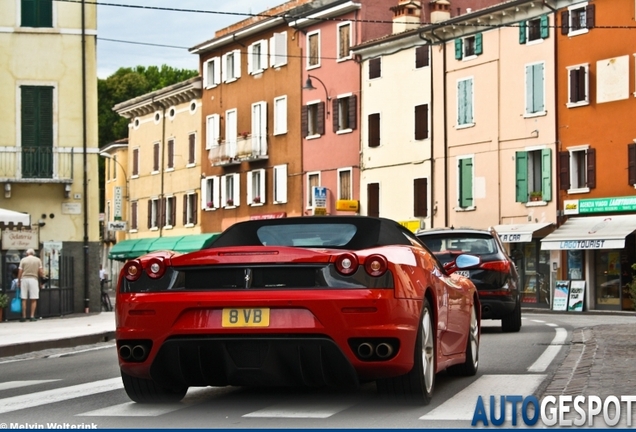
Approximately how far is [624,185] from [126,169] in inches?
1836

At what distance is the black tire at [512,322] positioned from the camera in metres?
20.6

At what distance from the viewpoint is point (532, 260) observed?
49.7 m

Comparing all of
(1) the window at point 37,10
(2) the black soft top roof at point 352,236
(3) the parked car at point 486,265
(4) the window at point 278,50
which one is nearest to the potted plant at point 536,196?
(1) the window at point 37,10

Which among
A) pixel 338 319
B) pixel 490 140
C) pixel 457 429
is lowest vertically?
pixel 457 429

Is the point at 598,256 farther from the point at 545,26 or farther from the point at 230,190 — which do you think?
the point at 230,190

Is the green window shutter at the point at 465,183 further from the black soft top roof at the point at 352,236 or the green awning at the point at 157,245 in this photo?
the black soft top roof at the point at 352,236

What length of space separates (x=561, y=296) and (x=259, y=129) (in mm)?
24807

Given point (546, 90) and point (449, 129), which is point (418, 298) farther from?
point (449, 129)

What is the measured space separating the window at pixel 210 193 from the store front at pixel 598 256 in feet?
90.2

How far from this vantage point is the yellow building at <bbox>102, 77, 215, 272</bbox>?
74125mm

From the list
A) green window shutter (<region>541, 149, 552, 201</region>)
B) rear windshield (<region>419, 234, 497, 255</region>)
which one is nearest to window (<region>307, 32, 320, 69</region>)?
green window shutter (<region>541, 149, 552, 201</region>)

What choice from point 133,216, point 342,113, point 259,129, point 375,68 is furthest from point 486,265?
point 133,216

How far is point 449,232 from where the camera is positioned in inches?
784

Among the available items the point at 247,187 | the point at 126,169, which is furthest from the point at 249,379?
the point at 126,169
